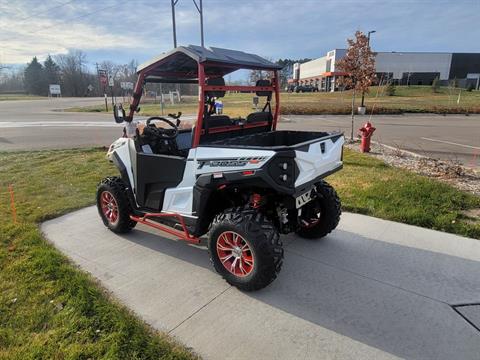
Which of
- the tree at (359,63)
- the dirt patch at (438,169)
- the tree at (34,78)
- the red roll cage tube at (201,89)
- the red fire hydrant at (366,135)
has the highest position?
the tree at (34,78)

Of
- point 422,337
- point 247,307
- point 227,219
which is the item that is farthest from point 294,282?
point 422,337

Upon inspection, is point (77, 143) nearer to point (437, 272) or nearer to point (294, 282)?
point (294, 282)

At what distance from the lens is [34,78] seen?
78.4 metres

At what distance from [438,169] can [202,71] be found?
5.73 m

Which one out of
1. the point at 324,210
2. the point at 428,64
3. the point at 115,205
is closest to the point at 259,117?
the point at 324,210

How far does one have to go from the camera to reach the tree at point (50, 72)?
7681cm

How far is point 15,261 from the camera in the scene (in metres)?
3.45

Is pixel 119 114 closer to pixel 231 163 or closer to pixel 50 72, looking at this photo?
pixel 231 163

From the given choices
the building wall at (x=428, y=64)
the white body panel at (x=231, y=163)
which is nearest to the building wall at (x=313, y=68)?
the building wall at (x=428, y=64)

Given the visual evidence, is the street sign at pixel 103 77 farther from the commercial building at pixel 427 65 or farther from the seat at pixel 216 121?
the commercial building at pixel 427 65

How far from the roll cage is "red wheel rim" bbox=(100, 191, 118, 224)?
1.02 metres

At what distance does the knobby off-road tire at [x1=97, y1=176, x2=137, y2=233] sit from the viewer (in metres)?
3.91

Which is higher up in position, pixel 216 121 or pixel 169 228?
pixel 216 121

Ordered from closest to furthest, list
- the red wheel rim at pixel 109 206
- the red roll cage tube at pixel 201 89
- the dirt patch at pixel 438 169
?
the red roll cage tube at pixel 201 89
the red wheel rim at pixel 109 206
the dirt patch at pixel 438 169
